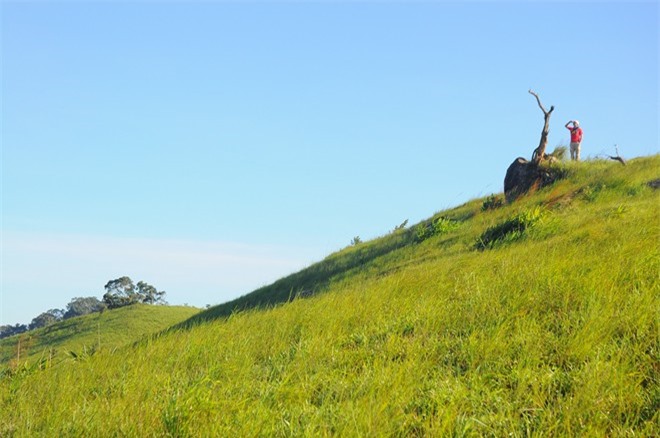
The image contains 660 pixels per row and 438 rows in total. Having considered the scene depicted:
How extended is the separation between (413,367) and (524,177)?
69.7ft

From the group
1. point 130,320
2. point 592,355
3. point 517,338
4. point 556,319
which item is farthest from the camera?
point 130,320

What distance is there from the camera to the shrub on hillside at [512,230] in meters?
15.6

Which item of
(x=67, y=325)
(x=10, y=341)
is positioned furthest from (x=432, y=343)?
(x=10, y=341)

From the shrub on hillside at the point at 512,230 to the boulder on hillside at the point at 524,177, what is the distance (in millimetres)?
8794

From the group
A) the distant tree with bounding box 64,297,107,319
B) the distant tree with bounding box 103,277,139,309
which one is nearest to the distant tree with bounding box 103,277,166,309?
the distant tree with bounding box 103,277,139,309

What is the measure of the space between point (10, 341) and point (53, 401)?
38.2 metres

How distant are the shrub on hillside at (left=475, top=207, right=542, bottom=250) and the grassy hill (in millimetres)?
3851

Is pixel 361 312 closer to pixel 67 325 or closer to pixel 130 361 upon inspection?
pixel 130 361

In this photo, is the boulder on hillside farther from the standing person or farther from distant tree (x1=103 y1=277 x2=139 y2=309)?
distant tree (x1=103 y1=277 x2=139 y2=309)

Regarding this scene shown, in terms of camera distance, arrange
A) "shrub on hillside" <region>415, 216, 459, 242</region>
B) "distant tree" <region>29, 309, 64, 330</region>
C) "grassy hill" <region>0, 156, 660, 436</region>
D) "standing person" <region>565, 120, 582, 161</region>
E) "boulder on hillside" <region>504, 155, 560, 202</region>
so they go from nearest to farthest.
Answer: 1. "grassy hill" <region>0, 156, 660, 436</region>
2. "shrub on hillside" <region>415, 216, 459, 242</region>
3. "boulder on hillside" <region>504, 155, 560, 202</region>
4. "standing person" <region>565, 120, 582, 161</region>
5. "distant tree" <region>29, 309, 64, 330</region>

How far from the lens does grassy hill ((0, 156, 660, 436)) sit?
6000 mm

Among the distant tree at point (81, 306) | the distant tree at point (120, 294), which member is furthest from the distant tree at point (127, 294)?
the distant tree at point (81, 306)

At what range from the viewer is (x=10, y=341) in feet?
134

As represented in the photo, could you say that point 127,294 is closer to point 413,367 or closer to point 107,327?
point 107,327
